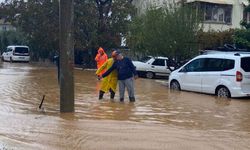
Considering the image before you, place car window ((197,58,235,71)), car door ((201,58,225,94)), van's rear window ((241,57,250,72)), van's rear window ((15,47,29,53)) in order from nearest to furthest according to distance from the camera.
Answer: van's rear window ((241,57,250,72)) < car window ((197,58,235,71)) < car door ((201,58,225,94)) < van's rear window ((15,47,29,53))

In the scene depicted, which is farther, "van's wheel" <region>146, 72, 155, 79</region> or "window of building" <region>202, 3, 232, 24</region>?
"window of building" <region>202, 3, 232, 24</region>

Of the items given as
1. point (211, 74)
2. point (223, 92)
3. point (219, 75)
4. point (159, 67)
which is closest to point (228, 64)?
point (219, 75)

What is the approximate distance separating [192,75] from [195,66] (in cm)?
38

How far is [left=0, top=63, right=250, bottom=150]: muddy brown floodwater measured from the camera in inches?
328

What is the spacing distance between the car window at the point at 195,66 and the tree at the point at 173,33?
187 inches

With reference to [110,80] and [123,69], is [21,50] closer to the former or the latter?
[110,80]

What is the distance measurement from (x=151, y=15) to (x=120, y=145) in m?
17.8

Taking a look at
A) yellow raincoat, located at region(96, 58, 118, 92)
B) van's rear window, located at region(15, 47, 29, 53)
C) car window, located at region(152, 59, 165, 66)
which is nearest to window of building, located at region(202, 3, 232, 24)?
car window, located at region(152, 59, 165, 66)

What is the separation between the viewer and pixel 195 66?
735 inches

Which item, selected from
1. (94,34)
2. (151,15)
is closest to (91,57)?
(94,34)

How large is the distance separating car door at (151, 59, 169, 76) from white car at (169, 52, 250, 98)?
9.33 meters

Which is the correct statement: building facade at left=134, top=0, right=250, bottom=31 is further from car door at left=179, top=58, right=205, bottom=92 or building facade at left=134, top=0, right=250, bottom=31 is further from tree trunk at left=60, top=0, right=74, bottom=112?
tree trunk at left=60, top=0, right=74, bottom=112

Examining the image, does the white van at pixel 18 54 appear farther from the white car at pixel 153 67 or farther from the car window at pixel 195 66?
the car window at pixel 195 66

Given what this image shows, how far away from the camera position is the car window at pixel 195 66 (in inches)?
723
